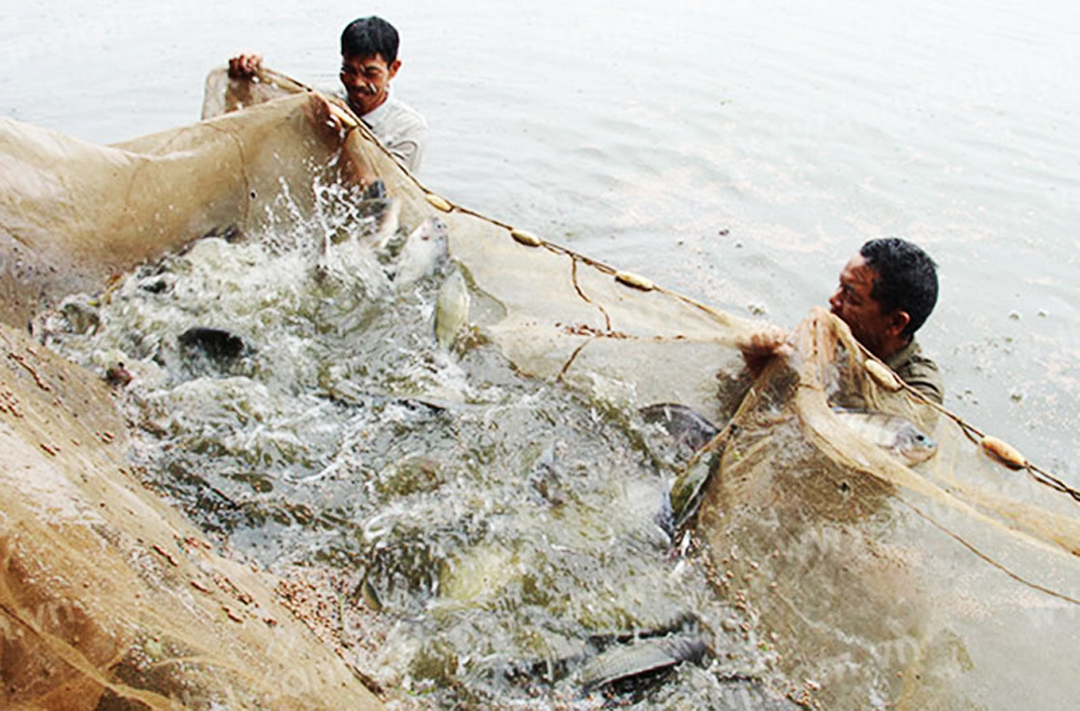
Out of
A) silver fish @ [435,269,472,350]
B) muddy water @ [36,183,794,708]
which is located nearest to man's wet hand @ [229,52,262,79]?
muddy water @ [36,183,794,708]

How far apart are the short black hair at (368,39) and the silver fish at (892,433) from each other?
3467 millimetres

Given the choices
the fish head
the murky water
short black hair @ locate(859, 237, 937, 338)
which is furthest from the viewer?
the murky water

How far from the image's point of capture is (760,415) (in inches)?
106

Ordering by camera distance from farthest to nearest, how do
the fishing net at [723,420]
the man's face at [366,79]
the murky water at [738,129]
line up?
the murky water at [738,129] → the man's face at [366,79] → the fishing net at [723,420]

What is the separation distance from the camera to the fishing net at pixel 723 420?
2.14 metres

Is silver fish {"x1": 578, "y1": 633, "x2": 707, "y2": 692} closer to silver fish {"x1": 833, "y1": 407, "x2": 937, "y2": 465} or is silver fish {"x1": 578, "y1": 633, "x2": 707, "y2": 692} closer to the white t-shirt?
silver fish {"x1": 833, "y1": 407, "x2": 937, "y2": 465}

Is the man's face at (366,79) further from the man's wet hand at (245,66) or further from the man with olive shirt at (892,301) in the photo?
the man with olive shirt at (892,301)

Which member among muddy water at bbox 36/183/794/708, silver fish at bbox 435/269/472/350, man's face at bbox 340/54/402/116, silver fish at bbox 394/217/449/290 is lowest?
muddy water at bbox 36/183/794/708

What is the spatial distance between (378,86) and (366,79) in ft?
0.30

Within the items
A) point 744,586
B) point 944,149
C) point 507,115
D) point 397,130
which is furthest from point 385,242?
point 944,149

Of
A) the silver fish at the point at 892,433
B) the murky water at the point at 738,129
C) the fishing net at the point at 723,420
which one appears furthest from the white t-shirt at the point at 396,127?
the silver fish at the point at 892,433

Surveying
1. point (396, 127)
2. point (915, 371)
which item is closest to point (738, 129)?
point (396, 127)

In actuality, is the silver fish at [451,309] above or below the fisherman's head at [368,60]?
below

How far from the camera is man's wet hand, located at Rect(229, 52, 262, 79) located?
404 cm
